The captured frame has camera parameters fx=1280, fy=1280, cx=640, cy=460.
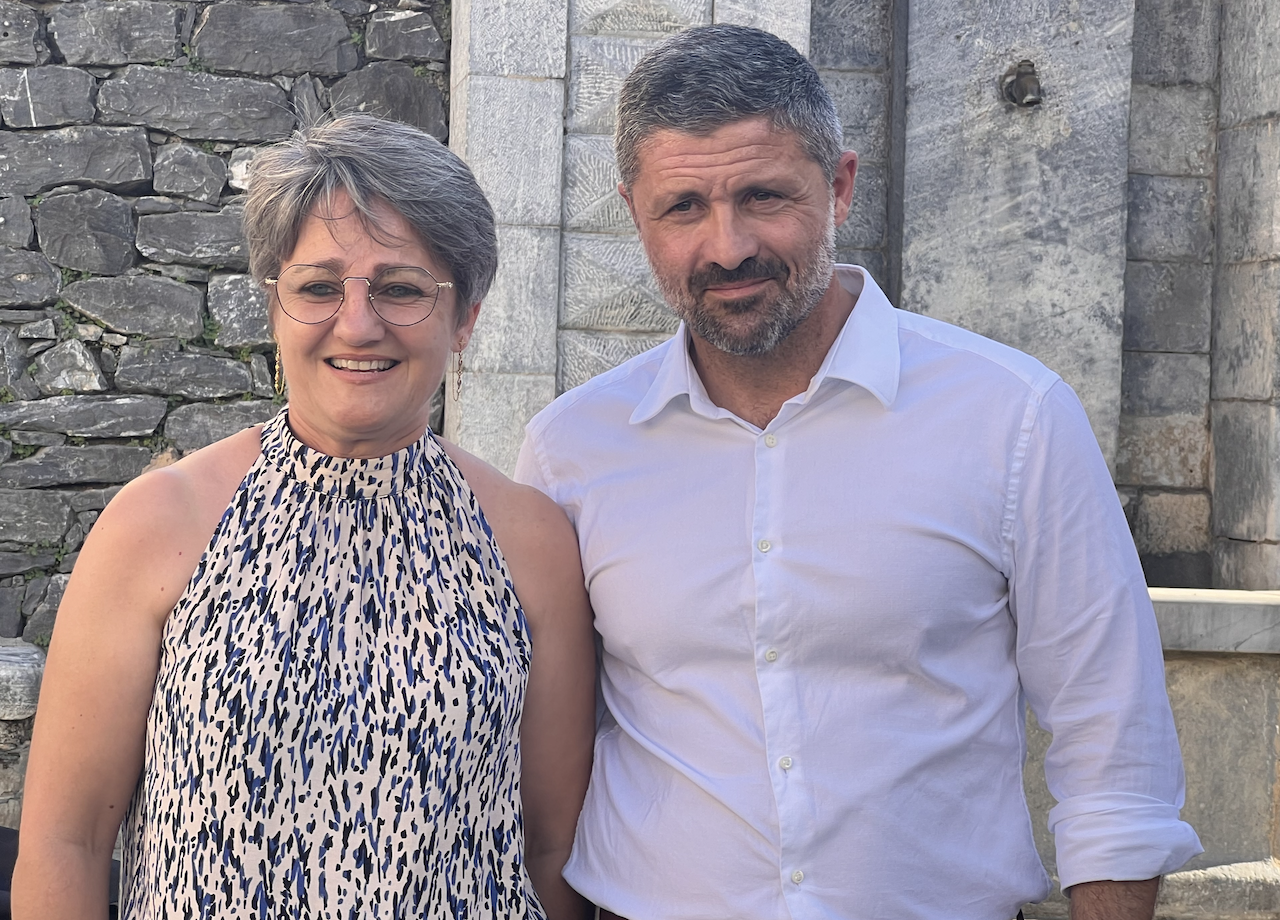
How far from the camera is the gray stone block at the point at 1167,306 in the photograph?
166 inches

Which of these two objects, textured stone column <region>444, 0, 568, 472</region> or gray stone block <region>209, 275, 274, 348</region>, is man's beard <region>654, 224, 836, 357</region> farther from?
gray stone block <region>209, 275, 274, 348</region>

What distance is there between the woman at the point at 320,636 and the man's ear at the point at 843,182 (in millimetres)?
495

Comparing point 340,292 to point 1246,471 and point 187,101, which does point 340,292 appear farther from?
point 1246,471

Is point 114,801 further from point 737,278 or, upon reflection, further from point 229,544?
point 737,278

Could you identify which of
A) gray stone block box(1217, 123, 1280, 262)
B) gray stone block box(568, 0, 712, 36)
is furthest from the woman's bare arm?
gray stone block box(1217, 123, 1280, 262)

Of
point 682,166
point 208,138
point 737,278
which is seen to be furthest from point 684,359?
point 208,138

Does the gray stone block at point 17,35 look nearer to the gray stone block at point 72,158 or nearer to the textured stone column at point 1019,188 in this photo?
the gray stone block at point 72,158

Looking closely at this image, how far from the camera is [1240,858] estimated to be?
142 inches

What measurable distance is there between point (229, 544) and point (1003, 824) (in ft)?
3.51

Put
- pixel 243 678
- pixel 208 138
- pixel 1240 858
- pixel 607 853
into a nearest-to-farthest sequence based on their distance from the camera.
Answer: pixel 243 678 → pixel 607 853 → pixel 1240 858 → pixel 208 138

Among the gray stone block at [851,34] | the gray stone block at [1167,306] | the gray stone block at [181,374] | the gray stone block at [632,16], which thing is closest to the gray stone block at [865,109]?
the gray stone block at [851,34]

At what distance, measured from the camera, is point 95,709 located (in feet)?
Result: 5.04

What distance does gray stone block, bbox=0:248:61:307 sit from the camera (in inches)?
173

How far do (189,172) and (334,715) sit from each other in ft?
10.9
